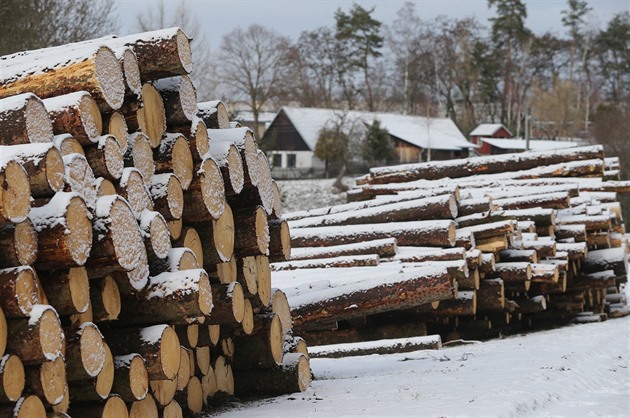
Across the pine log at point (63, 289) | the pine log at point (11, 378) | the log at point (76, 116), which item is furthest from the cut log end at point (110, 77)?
the pine log at point (11, 378)

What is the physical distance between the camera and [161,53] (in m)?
7.03

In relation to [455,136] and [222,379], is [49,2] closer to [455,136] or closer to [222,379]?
[222,379]

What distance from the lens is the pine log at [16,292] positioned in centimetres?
532

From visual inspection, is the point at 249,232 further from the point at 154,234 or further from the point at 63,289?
the point at 63,289

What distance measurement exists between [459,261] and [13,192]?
7.69 meters

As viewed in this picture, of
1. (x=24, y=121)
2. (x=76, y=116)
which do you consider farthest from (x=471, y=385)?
(x=24, y=121)

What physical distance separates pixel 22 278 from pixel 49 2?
19617 millimetres

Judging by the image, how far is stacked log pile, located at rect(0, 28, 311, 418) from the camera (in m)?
5.49

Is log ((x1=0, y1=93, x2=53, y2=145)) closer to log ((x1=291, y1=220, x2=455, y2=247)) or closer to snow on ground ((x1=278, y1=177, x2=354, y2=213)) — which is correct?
log ((x1=291, y1=220, x2=455, y2=247))

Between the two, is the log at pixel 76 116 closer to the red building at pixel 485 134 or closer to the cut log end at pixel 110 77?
the cut log end at pixel 110 77

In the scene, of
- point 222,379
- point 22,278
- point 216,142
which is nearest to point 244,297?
point 222,379

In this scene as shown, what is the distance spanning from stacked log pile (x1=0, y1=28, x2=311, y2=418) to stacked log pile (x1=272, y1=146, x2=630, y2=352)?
2473 mm

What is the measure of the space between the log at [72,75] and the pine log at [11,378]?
196 cm

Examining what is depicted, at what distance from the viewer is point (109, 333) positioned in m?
6.50
